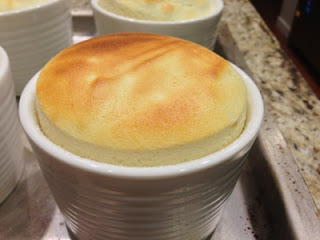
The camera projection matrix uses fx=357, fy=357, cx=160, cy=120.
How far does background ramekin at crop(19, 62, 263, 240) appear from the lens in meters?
0.33

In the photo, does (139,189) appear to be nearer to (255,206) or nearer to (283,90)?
(255,206)

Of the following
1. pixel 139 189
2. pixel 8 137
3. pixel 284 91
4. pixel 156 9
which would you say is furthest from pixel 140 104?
pixel 284 91

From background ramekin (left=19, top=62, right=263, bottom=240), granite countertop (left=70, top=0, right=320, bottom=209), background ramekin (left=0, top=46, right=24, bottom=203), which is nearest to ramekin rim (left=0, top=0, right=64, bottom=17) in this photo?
background ramekin (left=0, top=46, right=24, bottom=203)

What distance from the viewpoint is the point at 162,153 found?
34 centimetres

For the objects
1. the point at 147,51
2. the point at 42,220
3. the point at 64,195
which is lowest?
the point at 42,220

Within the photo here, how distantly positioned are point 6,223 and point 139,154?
267 millimetres

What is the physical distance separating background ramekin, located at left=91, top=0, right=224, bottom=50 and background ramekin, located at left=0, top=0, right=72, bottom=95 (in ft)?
0.25

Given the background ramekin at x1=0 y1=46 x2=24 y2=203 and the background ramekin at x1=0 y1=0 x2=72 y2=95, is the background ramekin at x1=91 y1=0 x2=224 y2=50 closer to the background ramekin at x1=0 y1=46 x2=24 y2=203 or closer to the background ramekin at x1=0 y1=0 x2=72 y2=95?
the background ramekin at x1=0 y1=0 x2=72 y2=95

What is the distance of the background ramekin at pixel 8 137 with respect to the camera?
1.49 ft

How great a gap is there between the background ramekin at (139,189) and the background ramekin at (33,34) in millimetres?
242

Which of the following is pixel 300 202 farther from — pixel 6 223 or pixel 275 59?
pixel 275 59

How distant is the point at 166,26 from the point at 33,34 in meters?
0.25

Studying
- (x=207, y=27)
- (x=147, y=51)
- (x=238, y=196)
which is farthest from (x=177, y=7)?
(x=238, y=196)

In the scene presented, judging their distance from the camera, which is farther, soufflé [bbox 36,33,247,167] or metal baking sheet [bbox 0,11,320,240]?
metal baking sheet [bbox 0,11,320,240]
